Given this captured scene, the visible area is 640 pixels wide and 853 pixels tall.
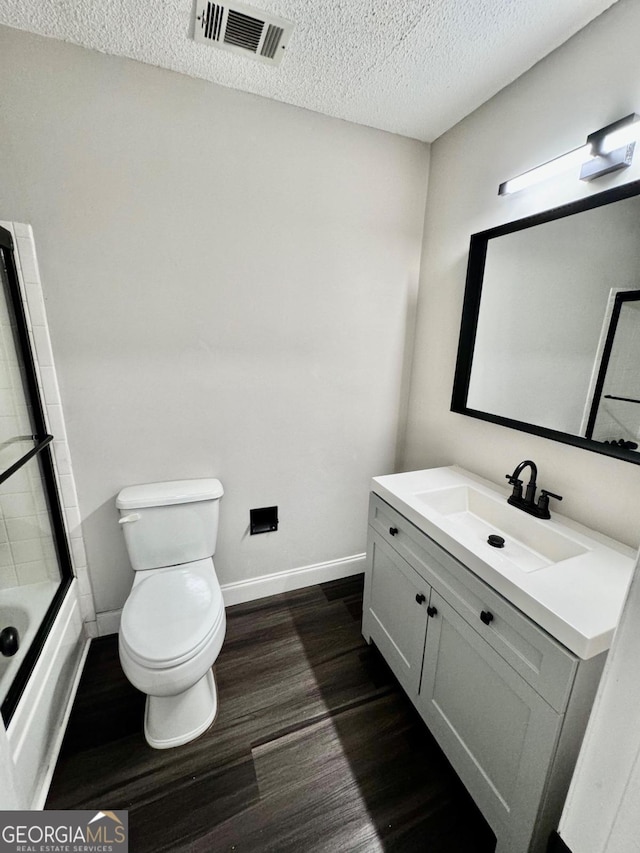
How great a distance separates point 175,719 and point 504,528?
1467 millimetres

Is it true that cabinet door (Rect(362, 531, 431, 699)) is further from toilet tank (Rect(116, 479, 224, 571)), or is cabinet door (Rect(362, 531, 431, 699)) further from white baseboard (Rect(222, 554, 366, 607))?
toilet tank (Rect(116, 479, 224, 571))

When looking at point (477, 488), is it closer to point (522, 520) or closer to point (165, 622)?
point (522, 520)

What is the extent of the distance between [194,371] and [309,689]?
1.50 m

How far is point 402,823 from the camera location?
44.5 inches

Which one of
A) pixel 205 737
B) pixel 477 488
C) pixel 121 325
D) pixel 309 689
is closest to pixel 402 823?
pixel 309 689

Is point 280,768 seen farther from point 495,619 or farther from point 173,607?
point 495,619

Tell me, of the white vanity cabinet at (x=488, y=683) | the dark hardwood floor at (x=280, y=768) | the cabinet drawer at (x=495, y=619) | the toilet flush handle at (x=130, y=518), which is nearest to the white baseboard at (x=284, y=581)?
the dark hardwood floor at (x=280, y=768)

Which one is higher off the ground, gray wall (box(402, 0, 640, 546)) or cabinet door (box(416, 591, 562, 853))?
gray wall (box(402, 0, 640, 546))

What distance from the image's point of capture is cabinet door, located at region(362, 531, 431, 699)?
1.35 metres

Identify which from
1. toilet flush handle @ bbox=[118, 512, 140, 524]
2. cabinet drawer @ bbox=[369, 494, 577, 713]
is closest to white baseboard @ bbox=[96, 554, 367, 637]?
toilet flush handle @ bbox=[118, 512, 140, 524]

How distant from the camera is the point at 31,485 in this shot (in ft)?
5.04

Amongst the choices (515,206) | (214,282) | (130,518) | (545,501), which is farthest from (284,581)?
(515,206)

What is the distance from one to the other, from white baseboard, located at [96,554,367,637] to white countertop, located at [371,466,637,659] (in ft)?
3.16

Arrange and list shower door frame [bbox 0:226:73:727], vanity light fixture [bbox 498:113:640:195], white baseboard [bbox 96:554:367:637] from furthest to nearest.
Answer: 1. white baseboard [bbox 96:554:367:637]
2. shower door frame [bbox 0:226:73:727]
3. vanity light fixture [bbox 498:113:640:195]
